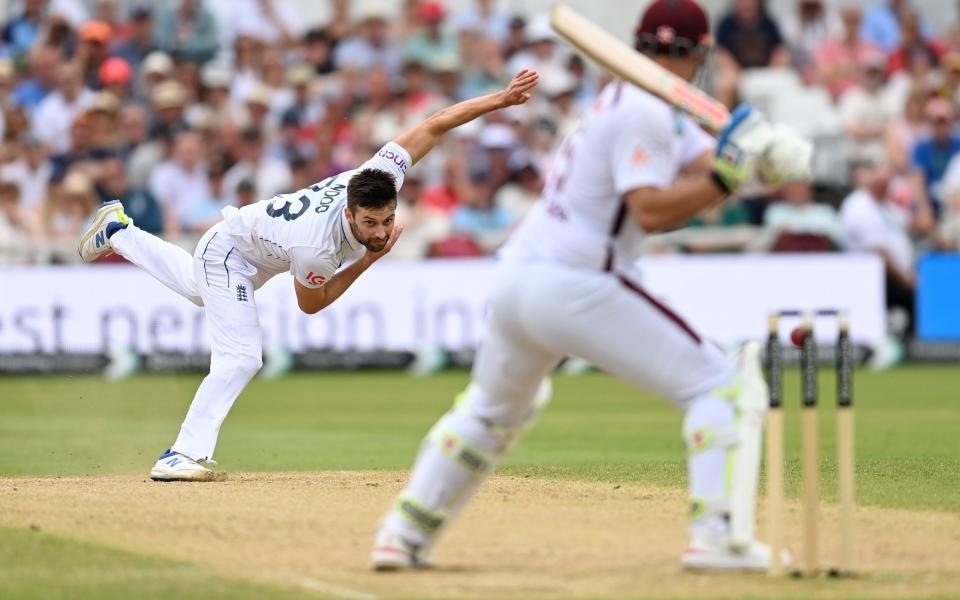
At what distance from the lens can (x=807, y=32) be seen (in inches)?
922

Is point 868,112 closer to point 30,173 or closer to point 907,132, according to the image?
point 907,132

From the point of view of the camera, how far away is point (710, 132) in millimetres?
6801

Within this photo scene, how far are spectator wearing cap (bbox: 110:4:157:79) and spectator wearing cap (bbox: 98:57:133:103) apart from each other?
0.53m

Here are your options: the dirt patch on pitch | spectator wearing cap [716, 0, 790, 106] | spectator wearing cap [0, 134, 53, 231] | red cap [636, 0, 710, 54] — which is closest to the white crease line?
the dirt patch on pitch

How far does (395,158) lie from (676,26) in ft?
10.9

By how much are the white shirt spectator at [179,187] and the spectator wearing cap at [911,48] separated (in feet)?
30.6

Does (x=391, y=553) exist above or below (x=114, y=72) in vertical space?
below

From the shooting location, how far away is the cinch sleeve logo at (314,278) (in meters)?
9.77

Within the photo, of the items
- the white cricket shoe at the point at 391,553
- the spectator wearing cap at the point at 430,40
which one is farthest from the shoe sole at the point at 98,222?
the spectator wearing cap at the point at 430,40

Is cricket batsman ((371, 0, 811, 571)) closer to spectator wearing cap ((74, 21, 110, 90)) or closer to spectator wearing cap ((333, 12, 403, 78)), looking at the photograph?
spectator wearing cap ((333, 12, 403, 78))

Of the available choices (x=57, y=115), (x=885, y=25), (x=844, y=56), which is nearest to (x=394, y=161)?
(x=57, y=115)

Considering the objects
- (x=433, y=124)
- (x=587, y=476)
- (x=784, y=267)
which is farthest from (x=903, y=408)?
(x=433, y=124)

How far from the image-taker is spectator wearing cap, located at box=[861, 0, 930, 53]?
23.6m

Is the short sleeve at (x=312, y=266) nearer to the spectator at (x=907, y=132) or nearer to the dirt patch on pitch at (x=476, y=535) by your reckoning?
the dirt patch on pitch at (x=476, y=535)
